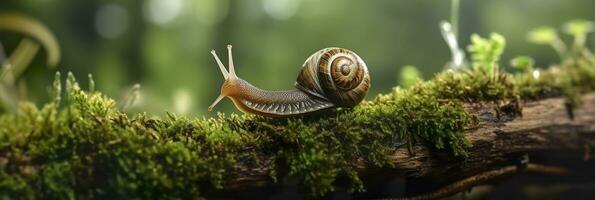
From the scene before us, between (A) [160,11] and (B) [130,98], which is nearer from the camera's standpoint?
(B) [130,98]

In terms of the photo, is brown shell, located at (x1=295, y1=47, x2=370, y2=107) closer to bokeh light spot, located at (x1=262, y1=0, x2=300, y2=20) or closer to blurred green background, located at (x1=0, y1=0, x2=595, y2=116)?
blurred green background, located at (x1=0, y1=0, x2=595, y2=116)

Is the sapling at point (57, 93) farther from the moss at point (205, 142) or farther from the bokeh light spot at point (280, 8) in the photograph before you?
the bokeh light spot at point (280, 8)

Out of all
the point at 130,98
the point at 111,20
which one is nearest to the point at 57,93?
the point at 130,98

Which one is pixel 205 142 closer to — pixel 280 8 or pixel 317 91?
pixel 317 91

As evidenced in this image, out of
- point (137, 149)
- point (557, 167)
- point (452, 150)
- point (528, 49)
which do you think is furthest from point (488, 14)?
point (137, 149)

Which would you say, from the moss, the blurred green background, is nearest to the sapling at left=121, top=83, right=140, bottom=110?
the moss

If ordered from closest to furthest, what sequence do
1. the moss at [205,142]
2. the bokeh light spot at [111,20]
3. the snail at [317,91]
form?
the moss at [205,142] → the snail at [317,91] → the bokeh light spot at [111,20]

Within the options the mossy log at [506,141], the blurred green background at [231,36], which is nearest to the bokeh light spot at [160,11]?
the blurred green background at [231,36]
